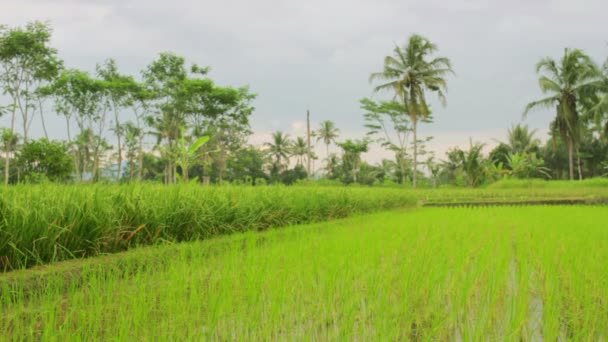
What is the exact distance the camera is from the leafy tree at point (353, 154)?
3472 centimetres

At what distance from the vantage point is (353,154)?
36.4 meters

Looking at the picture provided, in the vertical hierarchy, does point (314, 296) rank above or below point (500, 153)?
below

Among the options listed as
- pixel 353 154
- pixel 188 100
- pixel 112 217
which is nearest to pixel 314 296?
pixel 112 217

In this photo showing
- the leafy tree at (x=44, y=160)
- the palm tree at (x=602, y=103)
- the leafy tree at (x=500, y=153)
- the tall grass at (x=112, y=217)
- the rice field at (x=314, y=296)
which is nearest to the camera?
the rice field at (x=314, y=296)

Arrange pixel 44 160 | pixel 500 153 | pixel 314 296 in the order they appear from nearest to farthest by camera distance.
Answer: pixel 314 296, pixel 44 160, pixel 500 153

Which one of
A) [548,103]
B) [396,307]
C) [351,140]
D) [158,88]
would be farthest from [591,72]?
[396,307]

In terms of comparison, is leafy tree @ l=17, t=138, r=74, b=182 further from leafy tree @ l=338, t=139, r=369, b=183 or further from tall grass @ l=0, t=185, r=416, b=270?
leafy tree @ l=338, t=139, r=369, b=183

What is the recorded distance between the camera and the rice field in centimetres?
237

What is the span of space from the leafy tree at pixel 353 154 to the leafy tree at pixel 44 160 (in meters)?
23.7

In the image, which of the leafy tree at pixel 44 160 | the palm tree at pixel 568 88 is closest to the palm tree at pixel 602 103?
the palm tree at pixel 568 88

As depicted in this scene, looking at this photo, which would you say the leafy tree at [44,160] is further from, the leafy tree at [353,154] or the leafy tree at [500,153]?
the leafy tree at [500,153]

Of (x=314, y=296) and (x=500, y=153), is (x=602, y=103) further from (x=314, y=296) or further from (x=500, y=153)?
(x=314, y=296)

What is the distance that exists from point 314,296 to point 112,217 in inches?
99.0

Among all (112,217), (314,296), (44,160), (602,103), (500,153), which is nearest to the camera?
(314,296)
